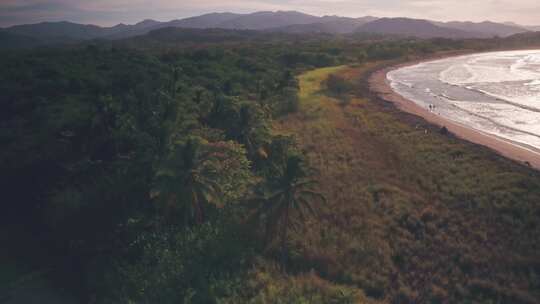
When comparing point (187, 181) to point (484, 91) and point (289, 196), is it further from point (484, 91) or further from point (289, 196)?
point (484, 91)

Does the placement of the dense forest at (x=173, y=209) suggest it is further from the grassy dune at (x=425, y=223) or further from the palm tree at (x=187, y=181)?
the grassy dune at (x=425, y=223)

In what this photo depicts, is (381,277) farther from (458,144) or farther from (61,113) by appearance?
(61,113)

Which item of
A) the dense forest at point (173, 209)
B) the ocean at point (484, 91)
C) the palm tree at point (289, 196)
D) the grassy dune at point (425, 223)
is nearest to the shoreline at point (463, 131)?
the ocean at point (484, 91)

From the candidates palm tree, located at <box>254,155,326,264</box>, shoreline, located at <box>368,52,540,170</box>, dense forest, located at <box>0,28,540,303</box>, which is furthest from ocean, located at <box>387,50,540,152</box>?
palm tree, located at <box>254,155,326,264</box>

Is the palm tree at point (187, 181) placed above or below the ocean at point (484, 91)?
below

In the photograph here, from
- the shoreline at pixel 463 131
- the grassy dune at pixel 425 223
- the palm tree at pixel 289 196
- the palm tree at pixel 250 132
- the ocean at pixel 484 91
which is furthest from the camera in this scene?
the ocean at pixel 484 91

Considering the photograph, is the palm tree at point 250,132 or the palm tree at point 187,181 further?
the palm tree at point 250,132

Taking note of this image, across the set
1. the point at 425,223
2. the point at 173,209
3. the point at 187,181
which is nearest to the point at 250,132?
the point at 173,209
